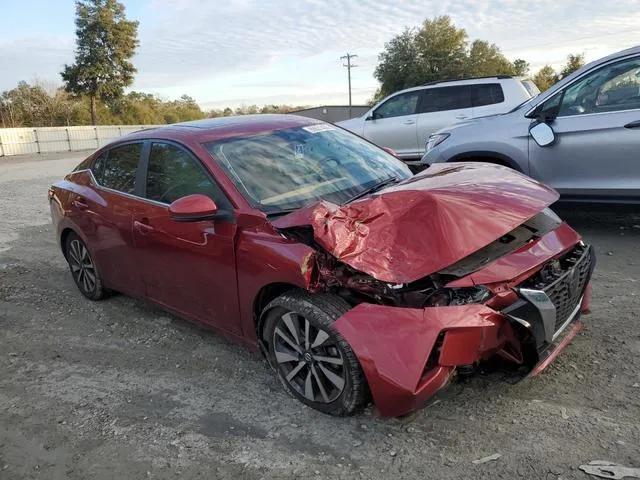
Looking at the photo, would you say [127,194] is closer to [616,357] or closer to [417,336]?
[417,336]

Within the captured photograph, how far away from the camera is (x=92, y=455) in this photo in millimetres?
2852

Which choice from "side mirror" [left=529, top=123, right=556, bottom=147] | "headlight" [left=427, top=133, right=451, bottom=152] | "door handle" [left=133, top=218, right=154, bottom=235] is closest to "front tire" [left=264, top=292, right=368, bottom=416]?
"door handle" [left=133, top=218, right=154, bottom=235]

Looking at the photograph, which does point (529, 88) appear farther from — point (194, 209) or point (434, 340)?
point (434, 340)

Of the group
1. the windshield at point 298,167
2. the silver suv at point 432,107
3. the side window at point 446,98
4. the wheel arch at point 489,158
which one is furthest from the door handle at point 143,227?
the side window at point 446,98

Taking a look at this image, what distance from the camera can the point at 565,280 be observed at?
9.42 ft

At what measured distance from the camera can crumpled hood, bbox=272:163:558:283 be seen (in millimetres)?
2721

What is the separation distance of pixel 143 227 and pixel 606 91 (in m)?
4.74

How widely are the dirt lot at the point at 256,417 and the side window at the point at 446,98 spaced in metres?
5.90

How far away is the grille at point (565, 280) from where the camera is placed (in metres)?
2.79

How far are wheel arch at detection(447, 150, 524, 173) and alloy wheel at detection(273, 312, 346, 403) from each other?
3.95 metres

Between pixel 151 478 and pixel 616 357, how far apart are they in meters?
2.83

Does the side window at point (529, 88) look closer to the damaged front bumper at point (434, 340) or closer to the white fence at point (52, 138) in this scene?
the damaged front bumper at point (434, 340)

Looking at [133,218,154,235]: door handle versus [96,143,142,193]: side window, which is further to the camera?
[96,143,142,193]: side window

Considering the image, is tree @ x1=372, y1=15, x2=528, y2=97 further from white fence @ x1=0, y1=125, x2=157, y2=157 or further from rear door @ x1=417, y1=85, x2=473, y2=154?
rear door @ x1=417, y1=85, x2=473, y2=154
